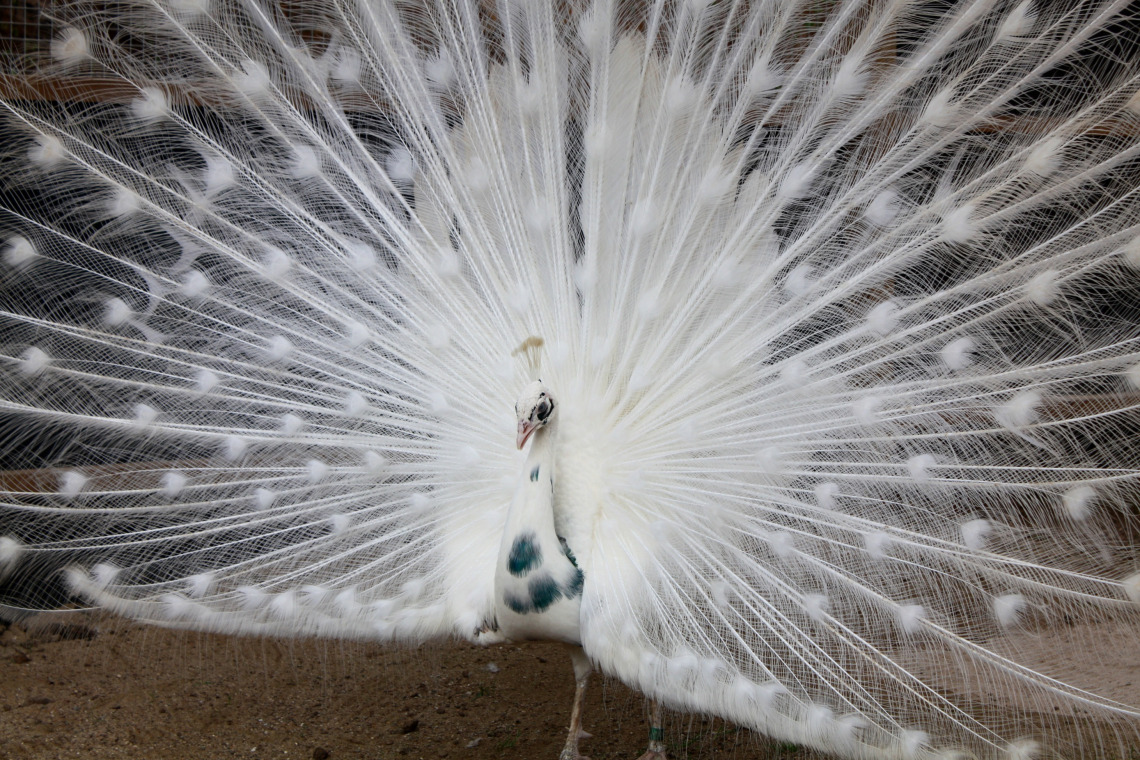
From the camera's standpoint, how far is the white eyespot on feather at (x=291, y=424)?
10.2 feet

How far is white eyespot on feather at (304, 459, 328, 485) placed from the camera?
3.02 m

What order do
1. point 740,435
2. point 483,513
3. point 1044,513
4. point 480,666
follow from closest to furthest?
point 1044,513
point 740,435
point 483,513
point 480,666

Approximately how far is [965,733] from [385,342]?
220 cm

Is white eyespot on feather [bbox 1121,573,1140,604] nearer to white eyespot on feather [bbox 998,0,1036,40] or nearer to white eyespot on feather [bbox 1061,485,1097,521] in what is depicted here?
white eyespot on feather [bbox 1061,485,1097,521]

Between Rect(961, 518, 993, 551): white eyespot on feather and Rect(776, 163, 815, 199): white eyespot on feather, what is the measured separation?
113 centimetres

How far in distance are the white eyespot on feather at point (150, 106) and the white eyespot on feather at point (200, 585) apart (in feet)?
5.20

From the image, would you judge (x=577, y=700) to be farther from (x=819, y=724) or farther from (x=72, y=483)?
(x=72, y=483)

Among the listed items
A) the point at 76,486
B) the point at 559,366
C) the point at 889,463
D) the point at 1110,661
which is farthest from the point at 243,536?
the point at 1110,661

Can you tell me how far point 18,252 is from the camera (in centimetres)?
308

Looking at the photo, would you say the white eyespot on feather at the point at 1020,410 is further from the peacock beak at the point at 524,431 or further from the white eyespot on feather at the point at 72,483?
the white eyespot on feather at the point at 72,483

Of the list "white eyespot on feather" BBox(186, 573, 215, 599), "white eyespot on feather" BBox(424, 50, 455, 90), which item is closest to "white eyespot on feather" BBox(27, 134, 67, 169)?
"white eyespot on feather" BBox(424, 50, 455, 90)

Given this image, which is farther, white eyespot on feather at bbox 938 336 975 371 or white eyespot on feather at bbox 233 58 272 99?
white eyespot on feather at bbox 233 58 272 99

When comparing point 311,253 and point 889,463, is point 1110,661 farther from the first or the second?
point 311,253

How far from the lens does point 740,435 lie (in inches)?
112
